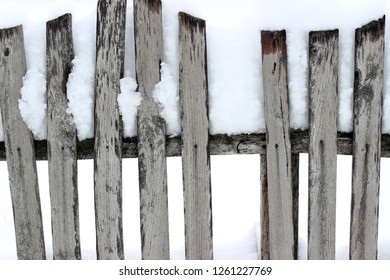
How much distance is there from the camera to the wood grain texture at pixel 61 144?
2820 mm

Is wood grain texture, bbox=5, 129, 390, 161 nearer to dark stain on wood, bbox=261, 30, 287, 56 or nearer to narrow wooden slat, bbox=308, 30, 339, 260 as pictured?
narrow wooden slat, bbox=308, 30, 339, 260

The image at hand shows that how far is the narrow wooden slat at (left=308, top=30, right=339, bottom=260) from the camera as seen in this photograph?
276 centimetres

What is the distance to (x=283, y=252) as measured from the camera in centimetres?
303

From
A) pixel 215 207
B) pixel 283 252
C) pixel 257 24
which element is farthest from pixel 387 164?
pixel 257 24

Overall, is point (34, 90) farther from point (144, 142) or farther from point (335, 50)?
point (335, 50)

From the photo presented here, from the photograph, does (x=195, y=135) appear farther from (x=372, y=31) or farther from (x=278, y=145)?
(x=372, y=31)

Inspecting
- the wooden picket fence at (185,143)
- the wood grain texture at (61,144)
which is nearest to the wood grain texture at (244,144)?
the wooden picket fence at (185,143)

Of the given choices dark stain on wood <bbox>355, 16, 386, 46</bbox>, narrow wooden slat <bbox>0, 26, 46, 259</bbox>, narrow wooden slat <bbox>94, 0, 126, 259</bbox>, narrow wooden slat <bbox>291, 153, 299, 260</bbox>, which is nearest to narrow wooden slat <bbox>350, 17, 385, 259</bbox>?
dark stain on wood <bbox>355, 16, 386, 46</bbox>

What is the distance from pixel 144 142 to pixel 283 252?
93cm

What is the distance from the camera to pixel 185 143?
287 centimetres

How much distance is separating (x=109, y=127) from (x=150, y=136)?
0.68 ft

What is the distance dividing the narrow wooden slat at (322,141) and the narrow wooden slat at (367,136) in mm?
107

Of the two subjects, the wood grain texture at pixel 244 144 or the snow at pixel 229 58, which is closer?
the snow at pixel 229 58

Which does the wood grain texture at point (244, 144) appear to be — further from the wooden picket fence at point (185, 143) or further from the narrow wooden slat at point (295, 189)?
the narrow wooden slat at point (295, 189)
